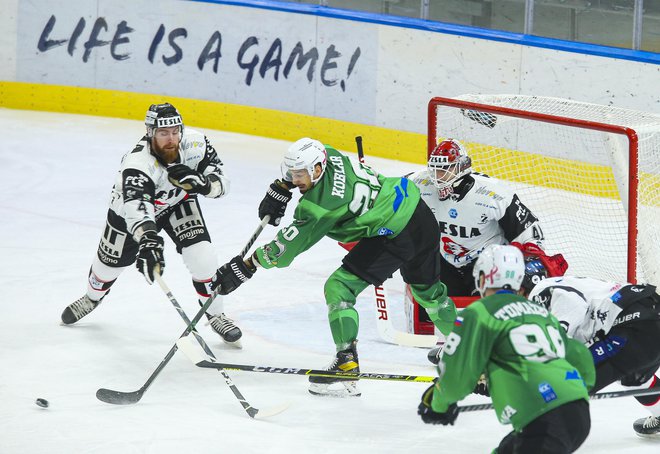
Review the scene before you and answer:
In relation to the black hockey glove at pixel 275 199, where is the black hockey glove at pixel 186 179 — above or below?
above

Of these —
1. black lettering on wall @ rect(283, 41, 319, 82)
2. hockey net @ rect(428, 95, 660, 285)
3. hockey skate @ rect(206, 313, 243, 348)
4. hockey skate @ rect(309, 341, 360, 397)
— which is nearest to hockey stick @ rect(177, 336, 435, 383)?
hockey skate @ rect(309, 341, 360, 397)

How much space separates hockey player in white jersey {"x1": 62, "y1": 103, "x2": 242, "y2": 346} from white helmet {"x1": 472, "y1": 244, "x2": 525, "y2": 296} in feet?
5.99

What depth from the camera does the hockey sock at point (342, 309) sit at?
15.1 feet

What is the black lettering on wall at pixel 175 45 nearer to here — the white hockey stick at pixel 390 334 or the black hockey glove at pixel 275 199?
the white hockey stick at pixel 390 334

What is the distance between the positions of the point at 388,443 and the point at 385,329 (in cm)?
128

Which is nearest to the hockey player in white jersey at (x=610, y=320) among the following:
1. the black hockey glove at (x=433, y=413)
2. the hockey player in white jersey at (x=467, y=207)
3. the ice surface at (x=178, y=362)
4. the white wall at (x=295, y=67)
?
the ice surface at (x=178, y=362)

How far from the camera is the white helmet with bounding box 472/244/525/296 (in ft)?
10.5

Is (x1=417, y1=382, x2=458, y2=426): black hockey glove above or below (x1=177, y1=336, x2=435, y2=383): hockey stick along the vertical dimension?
above

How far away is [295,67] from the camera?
946 cm

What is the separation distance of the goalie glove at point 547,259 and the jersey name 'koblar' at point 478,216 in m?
0.04

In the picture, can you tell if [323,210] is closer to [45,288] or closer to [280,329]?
[280,329]

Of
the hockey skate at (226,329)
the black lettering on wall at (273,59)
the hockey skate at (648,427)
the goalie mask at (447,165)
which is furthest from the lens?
the black lettering on wall at (273,59)

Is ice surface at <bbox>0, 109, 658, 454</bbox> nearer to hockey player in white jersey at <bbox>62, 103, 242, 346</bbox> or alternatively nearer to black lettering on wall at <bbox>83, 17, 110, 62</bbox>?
hockey player in white jersey at <bbox>62, 103, 242, 346</bbox>

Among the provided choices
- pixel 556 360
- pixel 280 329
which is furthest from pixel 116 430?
pixel 556 360
